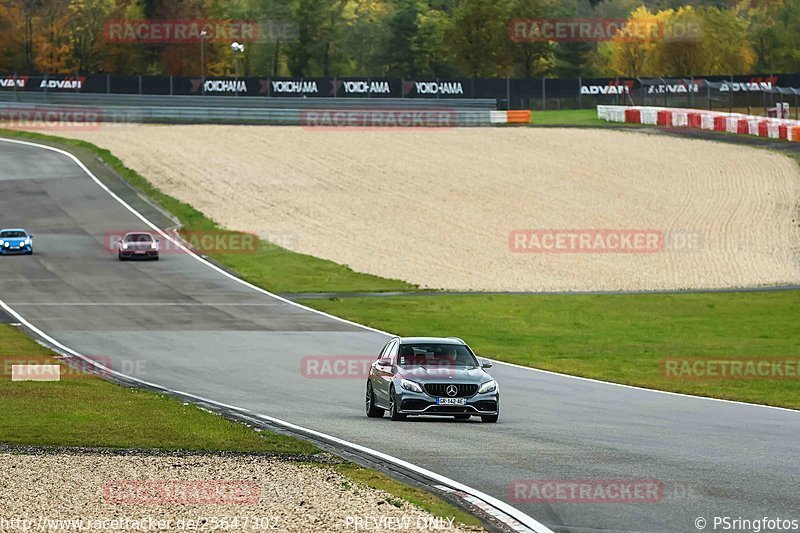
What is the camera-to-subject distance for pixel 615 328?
42406 mm

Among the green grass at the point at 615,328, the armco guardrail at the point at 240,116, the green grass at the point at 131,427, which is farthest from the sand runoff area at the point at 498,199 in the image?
the green grass at the point at 131,427

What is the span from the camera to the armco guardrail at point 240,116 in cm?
9869

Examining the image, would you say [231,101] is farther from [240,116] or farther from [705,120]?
[705,120]

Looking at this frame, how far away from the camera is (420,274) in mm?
55156

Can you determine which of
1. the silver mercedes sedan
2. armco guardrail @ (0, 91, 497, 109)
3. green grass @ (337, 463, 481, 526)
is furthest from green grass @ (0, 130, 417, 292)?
green grass @ (337, 463, 481, 526)

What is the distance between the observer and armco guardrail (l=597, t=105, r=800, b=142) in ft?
295

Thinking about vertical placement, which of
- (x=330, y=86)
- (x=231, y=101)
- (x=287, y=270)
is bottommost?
(x=287, y=270)

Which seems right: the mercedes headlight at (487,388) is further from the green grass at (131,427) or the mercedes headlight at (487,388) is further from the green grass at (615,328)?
the green grass at (615,328)

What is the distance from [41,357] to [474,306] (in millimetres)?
18470

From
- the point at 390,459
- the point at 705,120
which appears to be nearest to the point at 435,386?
the point at 390,459

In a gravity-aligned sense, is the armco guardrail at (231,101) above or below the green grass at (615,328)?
above

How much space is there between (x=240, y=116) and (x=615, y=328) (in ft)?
202

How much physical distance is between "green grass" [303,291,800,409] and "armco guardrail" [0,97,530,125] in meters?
51.1

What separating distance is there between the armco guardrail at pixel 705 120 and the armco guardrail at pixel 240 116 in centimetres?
731
